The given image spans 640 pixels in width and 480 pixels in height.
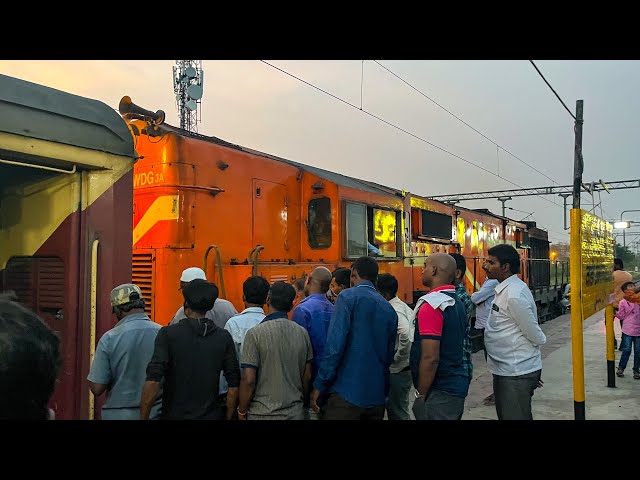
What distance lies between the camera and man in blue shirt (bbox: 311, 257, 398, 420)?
3299 millimetres

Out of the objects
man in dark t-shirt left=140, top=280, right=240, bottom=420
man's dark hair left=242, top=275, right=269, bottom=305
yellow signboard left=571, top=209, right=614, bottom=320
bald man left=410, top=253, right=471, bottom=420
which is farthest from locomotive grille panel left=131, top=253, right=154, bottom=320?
yellow signboard left=571, top=209, right=614, bottom=320

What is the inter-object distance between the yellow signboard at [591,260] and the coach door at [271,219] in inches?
133

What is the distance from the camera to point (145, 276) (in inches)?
201

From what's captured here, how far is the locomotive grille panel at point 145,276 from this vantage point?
5014 mm

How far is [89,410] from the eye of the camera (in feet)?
9.78

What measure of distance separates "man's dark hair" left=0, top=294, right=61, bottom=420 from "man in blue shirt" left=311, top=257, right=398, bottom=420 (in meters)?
2.18

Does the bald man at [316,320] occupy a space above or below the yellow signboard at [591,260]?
below

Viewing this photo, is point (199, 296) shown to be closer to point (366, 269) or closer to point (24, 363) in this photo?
point (366, 269)

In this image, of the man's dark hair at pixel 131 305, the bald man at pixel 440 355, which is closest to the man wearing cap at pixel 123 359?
the man's dark hair at pixel 131 305

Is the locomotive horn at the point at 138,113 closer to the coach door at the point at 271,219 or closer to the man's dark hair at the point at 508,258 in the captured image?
the coach door at the point at 271,219
